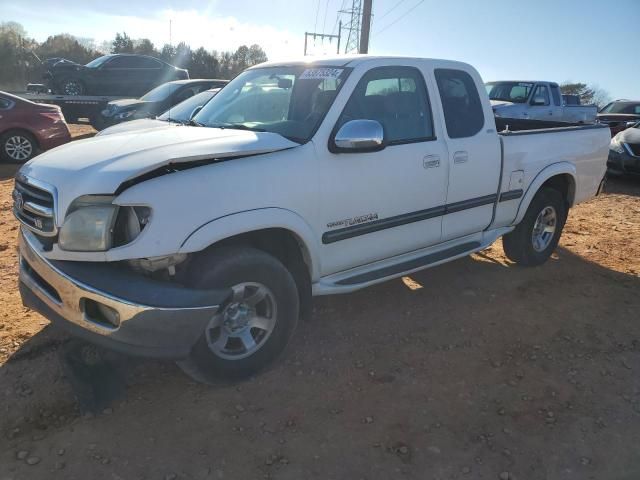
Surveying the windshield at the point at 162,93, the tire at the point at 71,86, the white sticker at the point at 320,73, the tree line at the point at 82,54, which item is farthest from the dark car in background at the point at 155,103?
the tree line at the point at 82,54

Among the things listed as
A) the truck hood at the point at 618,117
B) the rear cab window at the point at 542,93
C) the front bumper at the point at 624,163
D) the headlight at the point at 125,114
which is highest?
the rear cab window at the point at 542,93

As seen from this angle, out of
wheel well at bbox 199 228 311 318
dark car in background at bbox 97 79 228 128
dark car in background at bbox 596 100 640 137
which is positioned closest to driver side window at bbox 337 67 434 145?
wheel well at bbox 199 228 311 318

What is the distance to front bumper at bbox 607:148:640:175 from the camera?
1027 centimetres

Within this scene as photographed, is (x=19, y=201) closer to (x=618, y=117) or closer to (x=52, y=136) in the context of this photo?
(x=52, y=136)

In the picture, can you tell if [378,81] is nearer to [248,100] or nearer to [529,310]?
[248,100]

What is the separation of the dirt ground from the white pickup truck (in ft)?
1.34

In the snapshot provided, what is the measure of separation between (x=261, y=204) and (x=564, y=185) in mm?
3837

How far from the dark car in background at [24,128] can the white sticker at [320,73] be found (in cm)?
827

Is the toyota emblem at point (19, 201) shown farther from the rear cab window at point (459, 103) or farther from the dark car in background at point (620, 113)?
the dark car in background at point (620, 113)

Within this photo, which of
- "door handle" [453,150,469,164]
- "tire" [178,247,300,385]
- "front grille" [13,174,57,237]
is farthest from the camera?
"door handle" [453,150,469,164]

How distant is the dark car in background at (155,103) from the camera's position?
11.2 meters

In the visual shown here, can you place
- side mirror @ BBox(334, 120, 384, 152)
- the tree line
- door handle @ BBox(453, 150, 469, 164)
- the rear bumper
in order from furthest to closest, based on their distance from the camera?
1. the tree line
2. the rear bumper
3. door handle @ BBox(453, 150, 469, 164)
4. side mirror @ BBox(334, 120, 384, 152)

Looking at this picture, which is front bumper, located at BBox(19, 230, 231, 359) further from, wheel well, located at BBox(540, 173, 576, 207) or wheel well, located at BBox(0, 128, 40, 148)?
wheel well, located at BBox(0, 128, 40, 148)

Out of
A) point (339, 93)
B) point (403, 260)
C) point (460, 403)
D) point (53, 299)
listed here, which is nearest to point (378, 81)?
point (339, 93)
